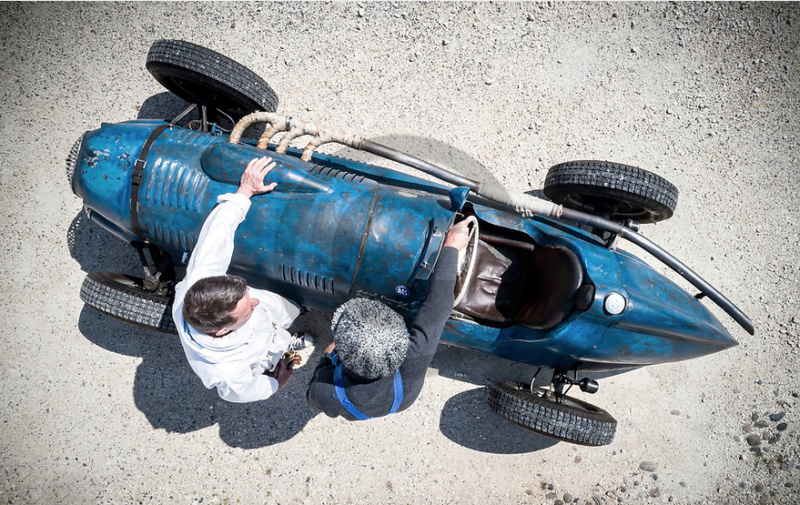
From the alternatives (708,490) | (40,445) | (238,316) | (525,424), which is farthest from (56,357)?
(708,490)

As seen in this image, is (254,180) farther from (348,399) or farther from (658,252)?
(658,252)

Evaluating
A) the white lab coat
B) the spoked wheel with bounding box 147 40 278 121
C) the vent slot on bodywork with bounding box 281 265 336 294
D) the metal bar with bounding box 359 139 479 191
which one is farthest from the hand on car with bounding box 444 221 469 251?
the spoked wheel with bounding box 147 40 278 121

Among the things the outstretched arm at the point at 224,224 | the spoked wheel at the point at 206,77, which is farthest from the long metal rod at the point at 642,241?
the spoked wheel at the point at 206,77

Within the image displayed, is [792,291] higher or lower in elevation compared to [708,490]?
higher

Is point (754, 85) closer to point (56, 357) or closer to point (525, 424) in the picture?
point (525, 424)

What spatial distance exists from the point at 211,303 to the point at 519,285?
2167 mm

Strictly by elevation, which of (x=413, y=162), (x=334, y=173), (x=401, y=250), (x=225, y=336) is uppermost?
(x=413, y=162)

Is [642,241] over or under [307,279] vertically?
over

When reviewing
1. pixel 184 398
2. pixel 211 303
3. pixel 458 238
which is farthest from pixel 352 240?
pixel 184 398

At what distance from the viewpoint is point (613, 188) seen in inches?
128

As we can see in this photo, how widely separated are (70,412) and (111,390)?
427 millimetres

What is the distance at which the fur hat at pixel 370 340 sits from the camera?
2.09 m

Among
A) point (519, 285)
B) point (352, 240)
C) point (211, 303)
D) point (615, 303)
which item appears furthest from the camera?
point (519, 285)

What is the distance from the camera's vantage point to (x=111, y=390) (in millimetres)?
4035
